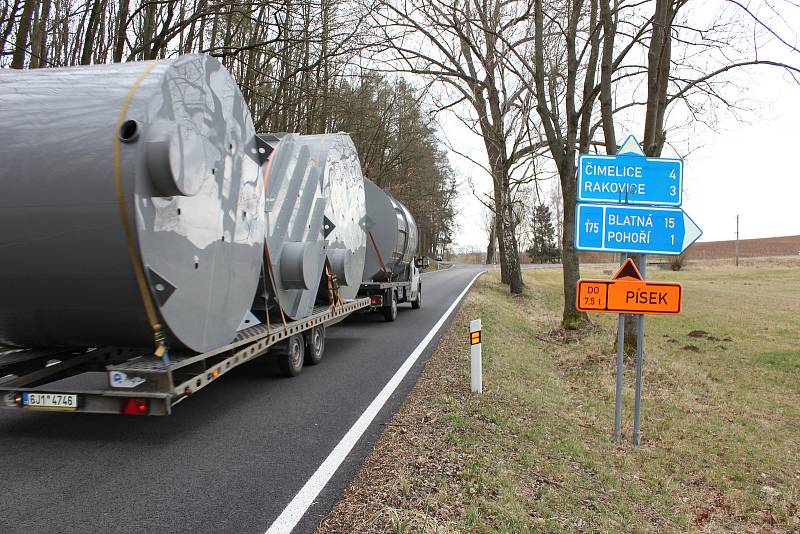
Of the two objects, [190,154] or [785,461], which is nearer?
[190,154]

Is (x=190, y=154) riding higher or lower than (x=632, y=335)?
higher

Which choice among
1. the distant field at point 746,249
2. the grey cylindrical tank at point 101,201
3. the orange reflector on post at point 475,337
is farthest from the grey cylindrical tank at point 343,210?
the distant field at point 746,249

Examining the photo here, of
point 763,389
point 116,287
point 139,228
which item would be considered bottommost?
point 763,389

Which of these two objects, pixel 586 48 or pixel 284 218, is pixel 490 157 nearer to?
pixel 586 48

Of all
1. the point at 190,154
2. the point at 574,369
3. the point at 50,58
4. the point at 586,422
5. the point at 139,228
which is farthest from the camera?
the point at 50,58

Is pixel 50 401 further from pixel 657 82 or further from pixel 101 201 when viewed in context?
pixel 657 82

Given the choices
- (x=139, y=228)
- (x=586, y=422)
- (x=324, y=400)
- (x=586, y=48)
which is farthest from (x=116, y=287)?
(x=586, y=48)

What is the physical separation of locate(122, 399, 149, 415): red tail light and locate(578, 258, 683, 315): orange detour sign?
422cm

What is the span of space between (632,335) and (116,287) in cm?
914

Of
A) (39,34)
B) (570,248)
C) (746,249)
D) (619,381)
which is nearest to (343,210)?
(619,381)

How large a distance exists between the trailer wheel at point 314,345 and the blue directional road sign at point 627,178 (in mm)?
4600

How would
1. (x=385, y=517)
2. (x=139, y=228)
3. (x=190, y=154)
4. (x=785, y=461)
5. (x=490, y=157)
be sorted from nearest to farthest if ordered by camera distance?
(x=385, y=517), (x=139, y=228), (x=190, y=154), (x=785, y=461), (x=490, y=157)

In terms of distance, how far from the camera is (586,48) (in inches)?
498

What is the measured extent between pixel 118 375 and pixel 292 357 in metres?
3.45
